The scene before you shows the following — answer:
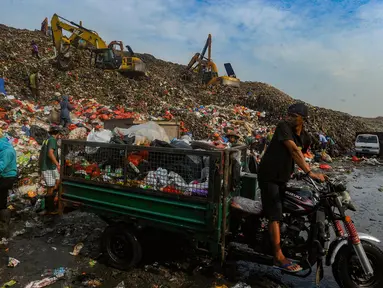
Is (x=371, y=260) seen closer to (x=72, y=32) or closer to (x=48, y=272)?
(x=48, y=272)

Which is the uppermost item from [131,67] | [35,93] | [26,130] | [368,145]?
[131,67]

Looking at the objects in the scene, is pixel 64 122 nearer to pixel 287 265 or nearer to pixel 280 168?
pixel 280 168

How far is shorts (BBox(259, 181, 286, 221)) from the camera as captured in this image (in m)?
2.88

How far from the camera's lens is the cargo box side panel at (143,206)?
295 centimetres

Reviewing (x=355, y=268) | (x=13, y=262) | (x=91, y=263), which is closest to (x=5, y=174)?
(x=13, y=262)

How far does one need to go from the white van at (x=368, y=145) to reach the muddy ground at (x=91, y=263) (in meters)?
13.0

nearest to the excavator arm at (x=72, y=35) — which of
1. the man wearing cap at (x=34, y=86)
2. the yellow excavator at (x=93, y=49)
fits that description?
the yellow excavator at (x=93, y=49)

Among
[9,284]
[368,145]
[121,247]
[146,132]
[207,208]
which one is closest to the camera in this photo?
[207,208]

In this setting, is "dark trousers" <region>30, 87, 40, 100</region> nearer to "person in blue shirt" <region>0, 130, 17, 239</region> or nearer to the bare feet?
"person in blue shirt" <region>0, 130, 17, 239</region>

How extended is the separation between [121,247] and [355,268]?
253 centimetres

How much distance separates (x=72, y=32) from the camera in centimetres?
1894

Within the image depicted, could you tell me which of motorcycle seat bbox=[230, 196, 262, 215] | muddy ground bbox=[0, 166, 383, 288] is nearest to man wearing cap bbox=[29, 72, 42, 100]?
muddy ground bbox=[0, 166, 383, 288]

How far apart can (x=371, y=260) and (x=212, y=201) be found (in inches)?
60.3

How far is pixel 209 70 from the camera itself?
25.8 metres
